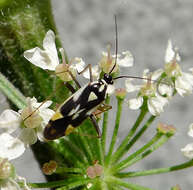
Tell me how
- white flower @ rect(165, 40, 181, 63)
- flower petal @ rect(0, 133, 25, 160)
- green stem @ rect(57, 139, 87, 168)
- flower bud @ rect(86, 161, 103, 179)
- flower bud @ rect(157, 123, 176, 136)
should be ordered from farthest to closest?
white flower @ rect(165, 40, 181, 63) → flower bud @ rect(157, 123, 176, 136) → green stem @ rect(57, 139, 87, 168) → flower bud @ rect(86, 161, 103, 179) → flower petal @ rect(0, 133, 25, 160)

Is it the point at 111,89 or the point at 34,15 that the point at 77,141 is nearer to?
the point at 111,89

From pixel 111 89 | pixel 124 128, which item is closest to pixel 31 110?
pixel 111 89

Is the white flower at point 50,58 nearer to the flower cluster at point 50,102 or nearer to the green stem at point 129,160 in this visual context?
the flower cluster at point 50,102

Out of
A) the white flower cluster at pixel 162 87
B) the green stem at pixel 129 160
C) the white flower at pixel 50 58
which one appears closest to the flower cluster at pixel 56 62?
the white flower at pixel 50 58

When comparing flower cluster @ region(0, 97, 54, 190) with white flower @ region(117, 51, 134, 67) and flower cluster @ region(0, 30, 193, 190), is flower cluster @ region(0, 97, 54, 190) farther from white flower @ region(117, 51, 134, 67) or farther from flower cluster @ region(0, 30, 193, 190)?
white flower @ region(117, 51, 134, 67)

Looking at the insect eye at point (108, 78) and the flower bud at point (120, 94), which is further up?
the insect eye at point (108, 78)

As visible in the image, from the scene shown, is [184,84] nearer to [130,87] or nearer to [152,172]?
[130,87]

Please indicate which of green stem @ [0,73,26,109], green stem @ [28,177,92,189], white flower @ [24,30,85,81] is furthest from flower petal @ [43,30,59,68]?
green stem @ [28,177,92,189]

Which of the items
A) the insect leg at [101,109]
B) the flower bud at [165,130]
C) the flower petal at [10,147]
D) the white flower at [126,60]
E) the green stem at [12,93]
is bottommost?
the flower bud at [165,130]
